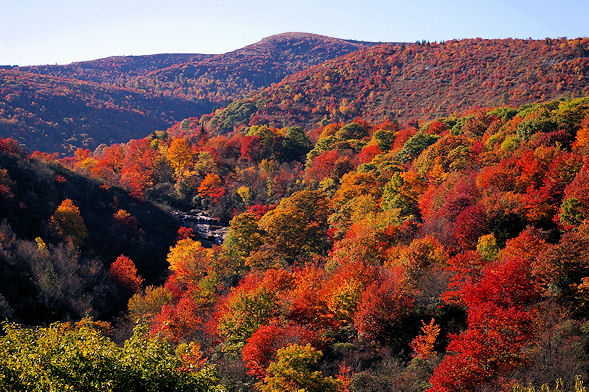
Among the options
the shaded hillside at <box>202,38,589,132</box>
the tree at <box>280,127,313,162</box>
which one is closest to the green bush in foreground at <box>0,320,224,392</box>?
the tree at <box>280,127,313,162</box>

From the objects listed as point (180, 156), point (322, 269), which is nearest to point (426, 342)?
point (322, 269)

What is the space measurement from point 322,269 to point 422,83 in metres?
126

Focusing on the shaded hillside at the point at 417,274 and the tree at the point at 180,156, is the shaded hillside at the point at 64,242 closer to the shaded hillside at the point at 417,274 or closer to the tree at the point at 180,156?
the shaded hillside at the point at 417,274

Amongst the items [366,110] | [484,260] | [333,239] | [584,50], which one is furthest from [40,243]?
[584,50]

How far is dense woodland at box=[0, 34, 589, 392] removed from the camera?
21766mm

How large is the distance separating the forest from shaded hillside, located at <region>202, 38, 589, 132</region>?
152ft

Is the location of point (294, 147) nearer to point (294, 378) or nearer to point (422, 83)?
point (422, 83)

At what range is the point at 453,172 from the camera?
58.9m

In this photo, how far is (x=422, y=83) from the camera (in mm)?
153375

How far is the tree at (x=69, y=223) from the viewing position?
65.4m

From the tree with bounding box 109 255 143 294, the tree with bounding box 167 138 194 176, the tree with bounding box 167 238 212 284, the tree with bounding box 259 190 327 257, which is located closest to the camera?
the tree with bounding box 167 238 212 284

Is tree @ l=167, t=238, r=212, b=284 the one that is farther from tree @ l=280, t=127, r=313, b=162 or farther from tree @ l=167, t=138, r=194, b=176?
tree @ l=280, t=127, r=313, b=162

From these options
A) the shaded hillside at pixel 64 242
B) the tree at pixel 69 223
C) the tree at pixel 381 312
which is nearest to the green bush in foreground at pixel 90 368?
the tree at pixel 381 312

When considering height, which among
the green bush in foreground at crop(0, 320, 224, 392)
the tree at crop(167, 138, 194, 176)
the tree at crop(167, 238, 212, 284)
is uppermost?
the tree at crop(167, 138, 194, 176)
